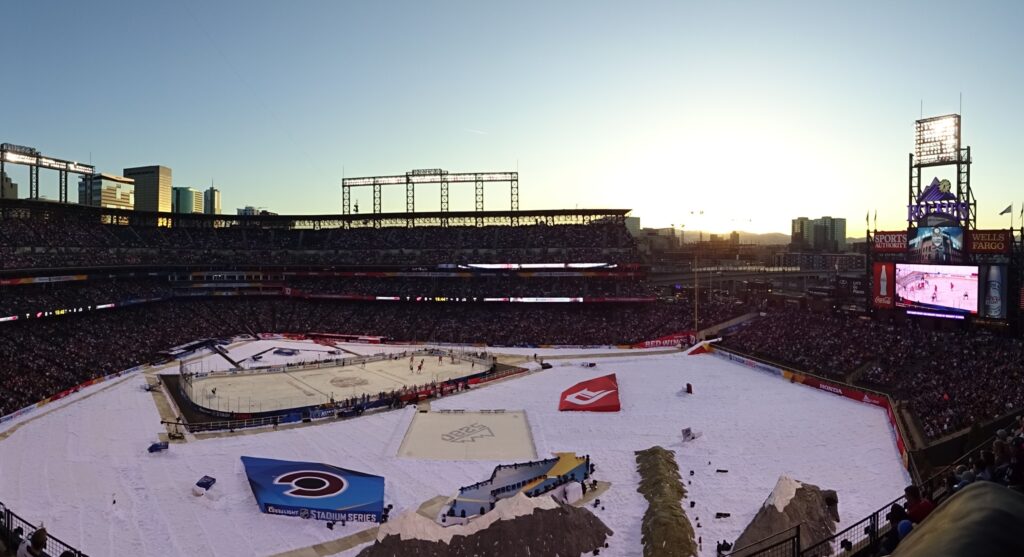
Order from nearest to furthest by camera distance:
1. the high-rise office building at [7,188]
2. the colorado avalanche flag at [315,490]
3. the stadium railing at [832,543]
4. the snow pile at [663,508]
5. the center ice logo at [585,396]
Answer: the stadium railing at [832,543] < the snow pile at [663,508] < the colorado avalanche flag at [315,490] < the center ice logo at [585,396] < the high-rise office building at [7,188]

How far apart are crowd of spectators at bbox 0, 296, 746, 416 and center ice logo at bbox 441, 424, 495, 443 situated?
3538cm

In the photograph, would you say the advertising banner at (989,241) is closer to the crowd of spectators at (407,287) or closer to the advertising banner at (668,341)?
the advertising banner at (668,341)

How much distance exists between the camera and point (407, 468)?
32.7 meters

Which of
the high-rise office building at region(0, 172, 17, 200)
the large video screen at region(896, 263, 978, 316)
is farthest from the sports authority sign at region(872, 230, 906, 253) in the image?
the high-rise office building at region(0, 172, 17, 200)

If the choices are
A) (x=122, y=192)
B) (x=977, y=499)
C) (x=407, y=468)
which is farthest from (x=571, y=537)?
(x=122, y=192)

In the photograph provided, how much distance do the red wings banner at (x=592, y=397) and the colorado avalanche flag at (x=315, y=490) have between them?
18940 millimetres

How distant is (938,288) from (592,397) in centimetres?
2905

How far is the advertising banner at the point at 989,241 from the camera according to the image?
4353 cm

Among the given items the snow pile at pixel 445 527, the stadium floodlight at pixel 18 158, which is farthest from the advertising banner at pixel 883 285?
the stadium floodlight at pixel 18 158

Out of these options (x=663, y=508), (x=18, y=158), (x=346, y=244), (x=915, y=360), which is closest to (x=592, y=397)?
(x=663, y=508)

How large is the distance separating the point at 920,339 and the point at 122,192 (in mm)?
144315

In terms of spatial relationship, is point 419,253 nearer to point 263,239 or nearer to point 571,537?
point 263,239

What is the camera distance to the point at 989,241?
146ft

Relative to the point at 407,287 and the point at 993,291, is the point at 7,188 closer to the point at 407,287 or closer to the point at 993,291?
the point at 407,287
